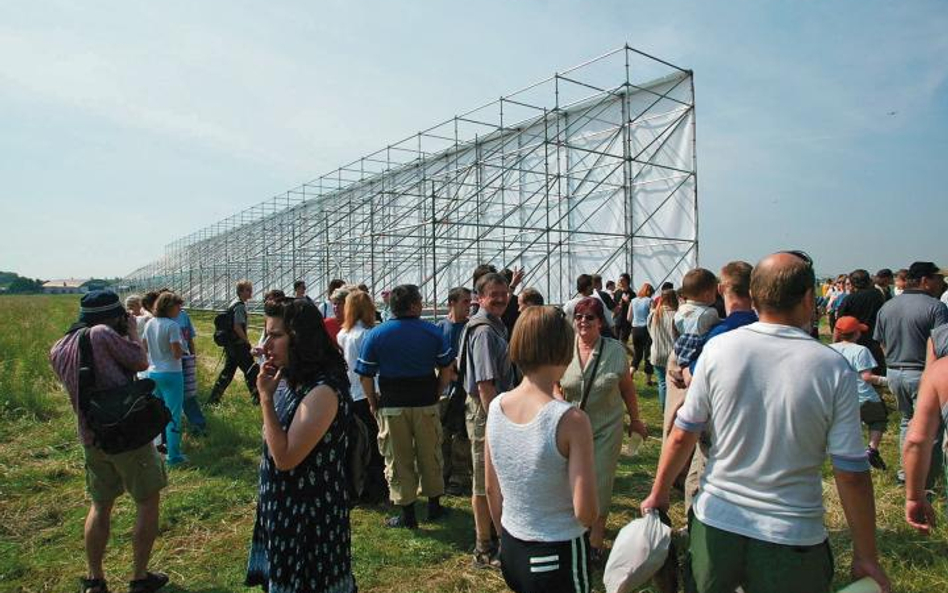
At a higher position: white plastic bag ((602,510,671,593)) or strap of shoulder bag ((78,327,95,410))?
strap of shoulder bag ((78,327,95,410))

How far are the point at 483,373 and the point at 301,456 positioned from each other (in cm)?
170

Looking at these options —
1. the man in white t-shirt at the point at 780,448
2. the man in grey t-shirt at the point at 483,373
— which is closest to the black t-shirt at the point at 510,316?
the man in grey t-shirt at the point at 483,373

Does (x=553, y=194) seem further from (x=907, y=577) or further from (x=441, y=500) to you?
(x=907, y=577)

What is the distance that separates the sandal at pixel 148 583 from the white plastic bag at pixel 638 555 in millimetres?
2916

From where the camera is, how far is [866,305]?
727 cm

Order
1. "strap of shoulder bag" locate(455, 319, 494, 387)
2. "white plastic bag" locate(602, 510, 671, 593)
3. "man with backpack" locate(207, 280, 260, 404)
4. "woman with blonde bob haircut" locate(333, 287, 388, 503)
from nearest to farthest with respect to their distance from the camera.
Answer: "white plastic bag" locate(602, 510, 671, 593), "strap of shoulder bag" locate(455, 319, 494, 387), "woman with blonde bob haircut" locate(333, 287, 388, 503), "man with backpack" locate(207, 280, 260, 404)

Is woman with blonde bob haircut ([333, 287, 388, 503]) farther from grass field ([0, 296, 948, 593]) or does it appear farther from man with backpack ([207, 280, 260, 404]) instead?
man with backpack ([207, 280, 260, 404])

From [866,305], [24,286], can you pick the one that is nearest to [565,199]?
[866,305]

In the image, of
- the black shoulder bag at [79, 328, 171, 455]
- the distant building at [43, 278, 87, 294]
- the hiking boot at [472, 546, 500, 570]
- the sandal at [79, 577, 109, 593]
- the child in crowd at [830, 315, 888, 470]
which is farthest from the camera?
the distant building at [43, 278, 87, 294]

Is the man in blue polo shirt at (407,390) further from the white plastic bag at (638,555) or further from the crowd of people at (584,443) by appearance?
the white plastic bag at (638,555)

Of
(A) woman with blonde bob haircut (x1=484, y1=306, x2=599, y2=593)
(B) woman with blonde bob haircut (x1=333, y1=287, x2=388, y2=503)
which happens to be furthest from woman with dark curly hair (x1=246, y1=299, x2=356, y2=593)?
(B) woman with blonde bob haircut (x1=333, y1=287, x2=388, y2=503)

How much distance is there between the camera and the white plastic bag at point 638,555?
199 centimetres

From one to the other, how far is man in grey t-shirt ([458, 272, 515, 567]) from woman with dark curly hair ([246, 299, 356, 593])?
4.67 feet

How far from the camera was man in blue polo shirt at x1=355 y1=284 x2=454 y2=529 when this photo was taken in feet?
13.8
